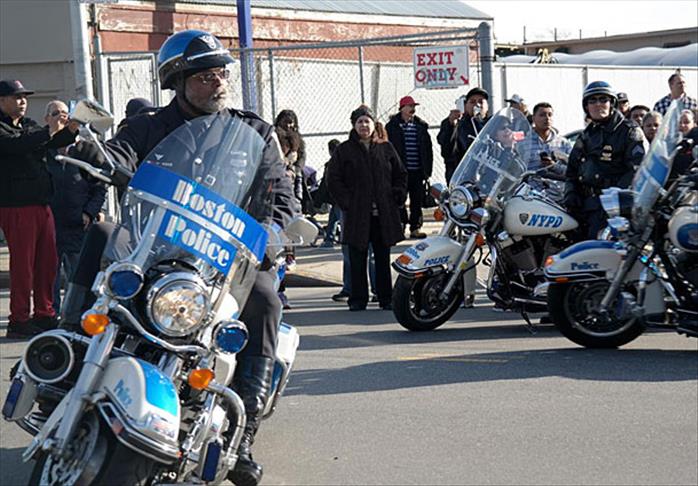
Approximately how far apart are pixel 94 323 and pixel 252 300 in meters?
0.98

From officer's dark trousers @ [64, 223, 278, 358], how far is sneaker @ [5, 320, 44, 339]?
207 inches

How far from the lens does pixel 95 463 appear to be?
13.9ft

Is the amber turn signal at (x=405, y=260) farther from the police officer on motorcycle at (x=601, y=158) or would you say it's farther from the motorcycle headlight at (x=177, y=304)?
the motorcycle headlight at (x=177, y=304)

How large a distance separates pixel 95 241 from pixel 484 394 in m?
3.07

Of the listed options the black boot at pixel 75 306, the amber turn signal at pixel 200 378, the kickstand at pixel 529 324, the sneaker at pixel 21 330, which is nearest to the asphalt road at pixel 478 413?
the kickstand at pixel 529 324

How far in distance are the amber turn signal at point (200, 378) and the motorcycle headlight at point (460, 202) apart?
17.6 feet

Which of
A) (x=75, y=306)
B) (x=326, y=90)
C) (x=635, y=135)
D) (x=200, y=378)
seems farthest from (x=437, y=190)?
(x=326, y=90)

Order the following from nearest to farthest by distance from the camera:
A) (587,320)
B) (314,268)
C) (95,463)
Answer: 1. (95,463)
2. (587,320)
3. (314,268)

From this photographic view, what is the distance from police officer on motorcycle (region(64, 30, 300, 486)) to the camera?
5129 millimetres

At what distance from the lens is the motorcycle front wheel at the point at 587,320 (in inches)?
341

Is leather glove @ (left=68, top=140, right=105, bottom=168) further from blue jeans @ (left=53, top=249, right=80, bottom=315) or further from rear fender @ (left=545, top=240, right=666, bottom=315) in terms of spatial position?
blue jeans @ (left=53, top=249, right=80, bottom=315)

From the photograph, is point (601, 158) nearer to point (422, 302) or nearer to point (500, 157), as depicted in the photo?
point (500, 157)

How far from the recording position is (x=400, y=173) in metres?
11.6

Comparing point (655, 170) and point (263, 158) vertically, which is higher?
point (263, 158)
